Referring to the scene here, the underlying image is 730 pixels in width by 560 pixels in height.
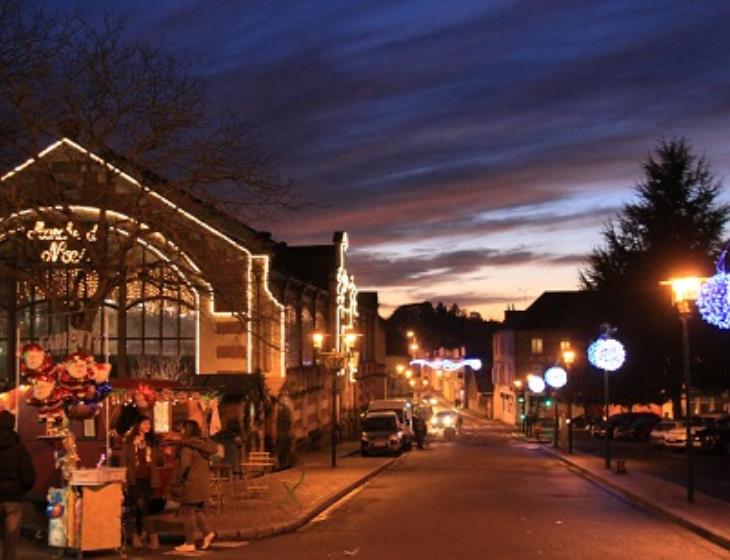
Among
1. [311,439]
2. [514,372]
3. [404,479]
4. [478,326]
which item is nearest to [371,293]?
[514,372]

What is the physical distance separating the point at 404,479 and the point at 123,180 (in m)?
12.4

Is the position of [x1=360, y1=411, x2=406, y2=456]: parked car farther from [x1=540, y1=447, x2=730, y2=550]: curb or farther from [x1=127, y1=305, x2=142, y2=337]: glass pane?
[x1=127, y1=305, x2=142, y2=337]: glass pane

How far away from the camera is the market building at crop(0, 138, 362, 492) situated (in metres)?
21.8

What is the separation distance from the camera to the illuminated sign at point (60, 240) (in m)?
23.2

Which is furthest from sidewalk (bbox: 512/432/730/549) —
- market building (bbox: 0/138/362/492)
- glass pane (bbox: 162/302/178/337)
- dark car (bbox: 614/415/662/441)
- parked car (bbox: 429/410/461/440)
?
parked car (bbox: 429/410/461/440)

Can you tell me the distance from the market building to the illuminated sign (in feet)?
0.26

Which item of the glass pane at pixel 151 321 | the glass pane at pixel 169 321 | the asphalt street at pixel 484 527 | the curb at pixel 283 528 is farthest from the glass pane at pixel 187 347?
the curb at pixel 283 528

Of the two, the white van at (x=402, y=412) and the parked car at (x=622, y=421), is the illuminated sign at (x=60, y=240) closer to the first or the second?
the white van at (x=402, y=412)

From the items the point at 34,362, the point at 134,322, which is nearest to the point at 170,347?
the point at 134,322

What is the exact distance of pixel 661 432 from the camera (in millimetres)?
50125

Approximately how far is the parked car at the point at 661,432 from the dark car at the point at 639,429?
37.1ft

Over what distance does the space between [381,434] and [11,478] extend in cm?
3514

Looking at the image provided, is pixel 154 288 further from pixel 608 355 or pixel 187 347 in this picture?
pixel 608 355

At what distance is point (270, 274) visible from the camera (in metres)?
36.2
